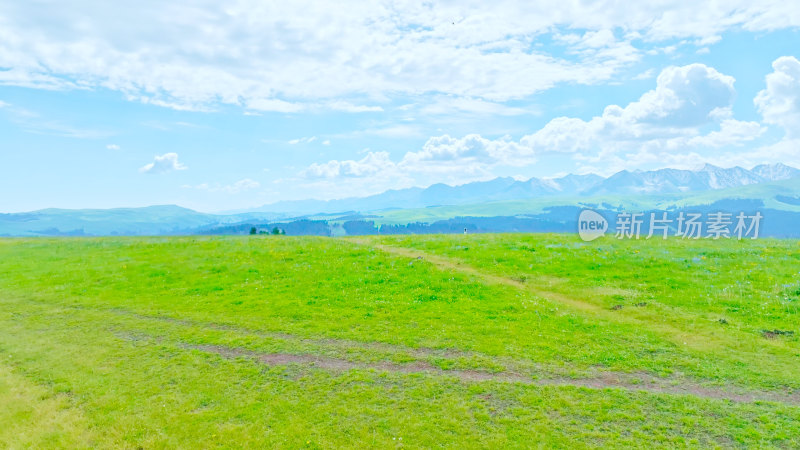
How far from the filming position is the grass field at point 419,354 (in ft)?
47.0

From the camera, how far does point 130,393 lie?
17.3 metres

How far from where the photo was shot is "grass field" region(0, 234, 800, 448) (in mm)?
14320

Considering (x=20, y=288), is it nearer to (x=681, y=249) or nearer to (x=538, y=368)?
(x=538, y=368)

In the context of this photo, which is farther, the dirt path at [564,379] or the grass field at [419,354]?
the dirt path at [564,379]

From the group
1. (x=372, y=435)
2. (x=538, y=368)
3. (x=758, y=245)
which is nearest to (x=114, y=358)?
(x=372, y=435)

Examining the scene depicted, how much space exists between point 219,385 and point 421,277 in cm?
1623
